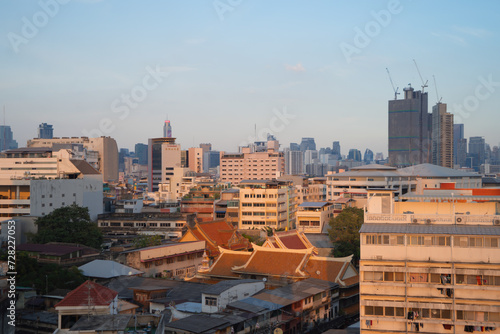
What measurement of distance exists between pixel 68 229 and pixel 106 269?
16038 mm

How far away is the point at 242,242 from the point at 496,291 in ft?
112

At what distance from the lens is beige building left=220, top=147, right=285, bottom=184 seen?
574 feet

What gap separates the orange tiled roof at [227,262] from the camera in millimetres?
45013

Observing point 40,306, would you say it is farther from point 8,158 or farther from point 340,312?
point 8,158

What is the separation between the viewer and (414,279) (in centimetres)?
2500

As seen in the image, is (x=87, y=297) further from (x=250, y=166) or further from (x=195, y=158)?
(x=195, y=158)

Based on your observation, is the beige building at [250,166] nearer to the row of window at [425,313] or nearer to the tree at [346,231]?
the tree at [346,231]

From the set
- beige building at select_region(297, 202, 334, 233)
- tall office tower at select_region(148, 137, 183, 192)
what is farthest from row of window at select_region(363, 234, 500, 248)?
tall office tower at select_region(148, 137, 183, 192)

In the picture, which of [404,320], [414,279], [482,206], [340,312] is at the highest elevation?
[482,206]

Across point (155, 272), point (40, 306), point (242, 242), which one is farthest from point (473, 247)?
point (242, 242)

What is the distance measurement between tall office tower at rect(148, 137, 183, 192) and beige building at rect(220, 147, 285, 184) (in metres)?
14.1

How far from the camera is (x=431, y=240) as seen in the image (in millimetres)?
25031

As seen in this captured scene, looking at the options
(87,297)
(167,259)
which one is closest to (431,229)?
(87,297)

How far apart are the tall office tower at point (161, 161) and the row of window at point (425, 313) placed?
5966 inches
